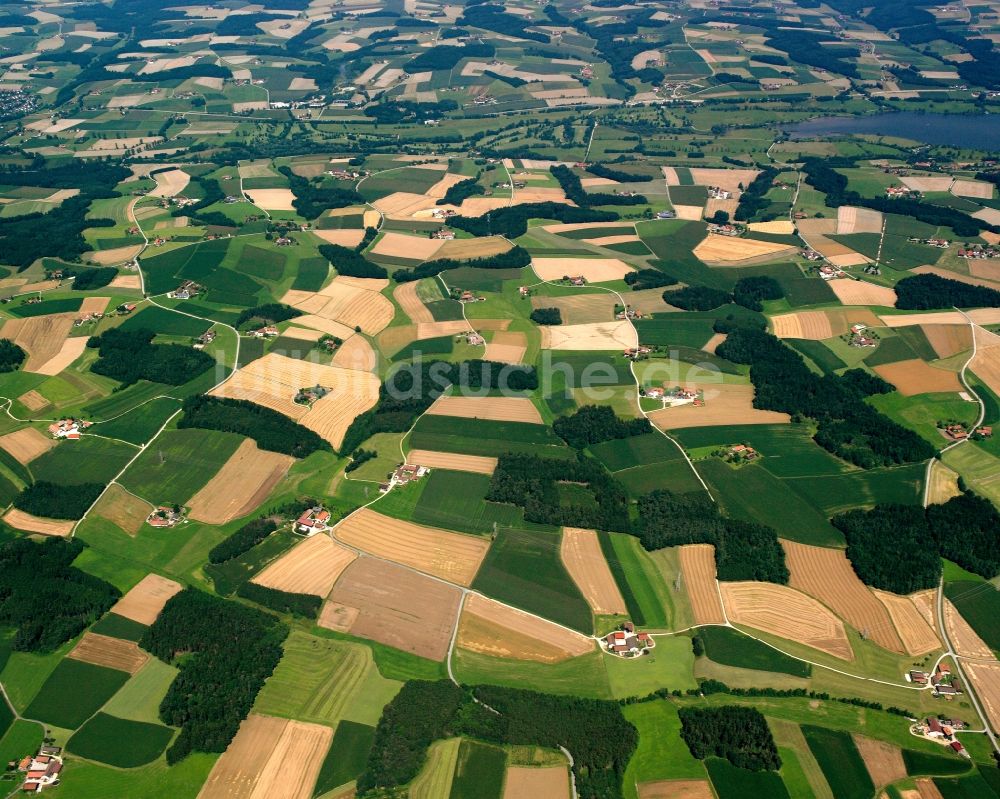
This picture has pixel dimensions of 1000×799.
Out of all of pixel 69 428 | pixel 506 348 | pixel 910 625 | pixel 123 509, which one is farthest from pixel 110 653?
pixel 910 625

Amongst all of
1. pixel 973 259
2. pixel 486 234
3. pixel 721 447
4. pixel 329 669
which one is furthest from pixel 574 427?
pixel 973 259

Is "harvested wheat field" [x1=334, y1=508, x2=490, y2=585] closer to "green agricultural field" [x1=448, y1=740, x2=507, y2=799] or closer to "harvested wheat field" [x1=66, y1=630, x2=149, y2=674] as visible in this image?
"green agricultural field" [x1=448, y1=740, x2=507, y2=799]

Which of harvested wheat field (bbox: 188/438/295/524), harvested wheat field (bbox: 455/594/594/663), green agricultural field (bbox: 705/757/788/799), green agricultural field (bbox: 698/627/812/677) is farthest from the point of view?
harvested wheat field (bbox: 188/438/295/524)

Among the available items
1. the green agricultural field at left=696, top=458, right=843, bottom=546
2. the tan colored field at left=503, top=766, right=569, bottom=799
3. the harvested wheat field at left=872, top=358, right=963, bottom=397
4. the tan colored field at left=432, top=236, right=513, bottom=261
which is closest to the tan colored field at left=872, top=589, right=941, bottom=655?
the green agricultural field at left=696, top=458, right=843, bottom=546

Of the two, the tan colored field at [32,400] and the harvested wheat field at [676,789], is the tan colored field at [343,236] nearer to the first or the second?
the tan colored field at [32,400]

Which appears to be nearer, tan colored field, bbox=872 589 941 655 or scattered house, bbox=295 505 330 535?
tan colored field, bbox=872 589 941 655

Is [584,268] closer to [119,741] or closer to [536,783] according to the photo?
[536,783]
